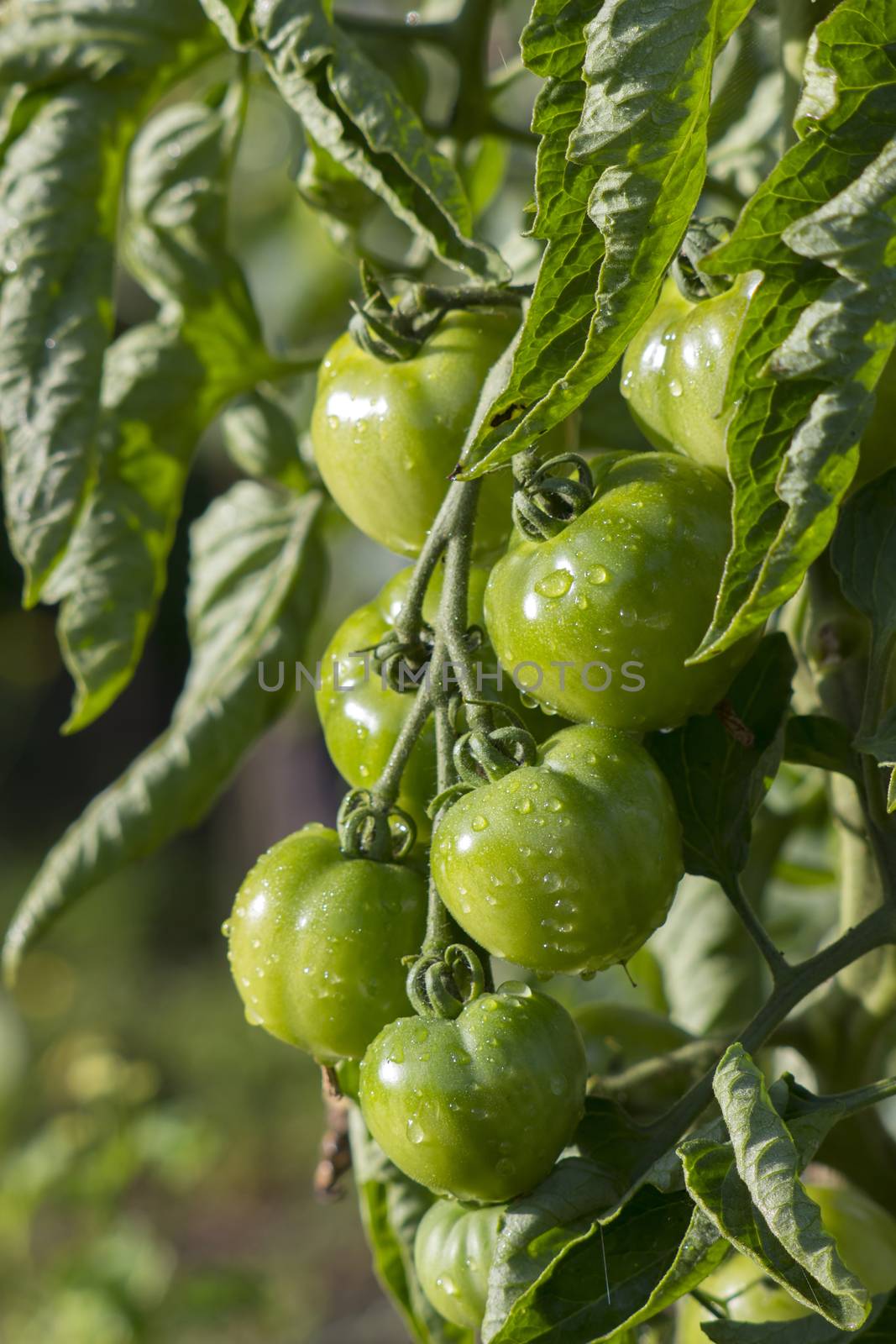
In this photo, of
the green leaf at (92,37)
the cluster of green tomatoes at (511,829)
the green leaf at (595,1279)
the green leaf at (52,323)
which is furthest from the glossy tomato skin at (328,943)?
the green leaf at (92,37)

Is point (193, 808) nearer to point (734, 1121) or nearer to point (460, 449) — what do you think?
point (460, 449)

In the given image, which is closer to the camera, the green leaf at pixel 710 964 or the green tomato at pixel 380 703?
the green tomato at pixel 380 703

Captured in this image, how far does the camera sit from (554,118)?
15.0 inches

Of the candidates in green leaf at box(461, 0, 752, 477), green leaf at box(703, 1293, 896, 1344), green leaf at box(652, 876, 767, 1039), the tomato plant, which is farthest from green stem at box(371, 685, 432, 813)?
green leaf at box(652, 876, 767, 1039)

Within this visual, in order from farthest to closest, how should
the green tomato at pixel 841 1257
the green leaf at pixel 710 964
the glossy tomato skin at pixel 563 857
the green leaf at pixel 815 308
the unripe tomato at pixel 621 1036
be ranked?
the green leaf at pixel 710 964 → the unripe tomato at pixel 621 1036 → the green tomato at pixel 841 1257 → the glossy tomato skin at pixel 563 857 → the green leaf at pixel 815 308

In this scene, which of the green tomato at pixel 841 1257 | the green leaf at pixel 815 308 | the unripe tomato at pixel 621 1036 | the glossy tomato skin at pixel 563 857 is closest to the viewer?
the green leaf at pixel 815 308

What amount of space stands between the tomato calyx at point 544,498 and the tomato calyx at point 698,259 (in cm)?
8

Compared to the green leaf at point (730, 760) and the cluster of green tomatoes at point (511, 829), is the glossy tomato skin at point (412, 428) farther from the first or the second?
the green leaf at point (730, 760)

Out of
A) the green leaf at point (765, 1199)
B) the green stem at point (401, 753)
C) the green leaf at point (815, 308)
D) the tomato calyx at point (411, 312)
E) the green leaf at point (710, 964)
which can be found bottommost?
the green leaf at point (710, 964)

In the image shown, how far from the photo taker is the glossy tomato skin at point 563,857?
429mm

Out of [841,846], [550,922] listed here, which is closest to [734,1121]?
[550,922]

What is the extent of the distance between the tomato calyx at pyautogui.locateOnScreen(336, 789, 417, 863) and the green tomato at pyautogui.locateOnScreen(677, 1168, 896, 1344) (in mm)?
217

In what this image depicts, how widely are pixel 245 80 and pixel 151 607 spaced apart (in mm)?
287

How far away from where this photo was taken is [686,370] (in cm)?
46
